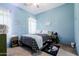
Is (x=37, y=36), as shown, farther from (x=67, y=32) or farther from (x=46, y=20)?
(x=67, y=32)

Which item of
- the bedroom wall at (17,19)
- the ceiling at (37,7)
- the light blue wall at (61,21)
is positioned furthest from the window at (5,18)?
the light blue wall at (61,21)

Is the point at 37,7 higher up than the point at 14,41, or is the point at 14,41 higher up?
the point at 37,7

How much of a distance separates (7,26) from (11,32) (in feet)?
0.31

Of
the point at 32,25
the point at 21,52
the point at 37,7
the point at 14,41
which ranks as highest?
the point at 37,7

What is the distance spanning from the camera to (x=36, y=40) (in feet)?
4.85

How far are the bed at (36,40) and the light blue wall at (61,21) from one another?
104 mm

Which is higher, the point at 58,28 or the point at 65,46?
the point at 58,28

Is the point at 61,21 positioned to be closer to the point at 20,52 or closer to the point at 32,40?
the point at 32,40

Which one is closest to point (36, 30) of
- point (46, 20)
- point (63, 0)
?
point (46, 20)

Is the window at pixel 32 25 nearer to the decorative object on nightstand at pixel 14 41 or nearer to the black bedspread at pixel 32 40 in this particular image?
the black bedspread at pixel 32 40

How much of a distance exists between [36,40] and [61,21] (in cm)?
40

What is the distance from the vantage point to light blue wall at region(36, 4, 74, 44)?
1471 mm

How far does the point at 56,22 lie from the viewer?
1485 millimetres

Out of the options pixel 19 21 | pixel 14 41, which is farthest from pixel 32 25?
pixel 14 41
